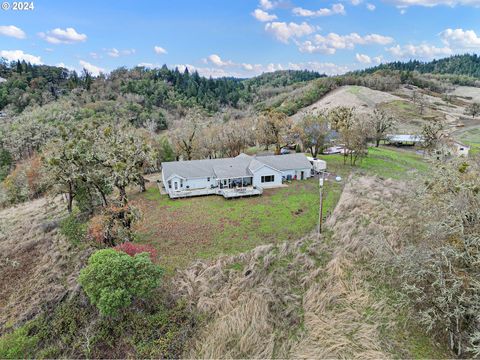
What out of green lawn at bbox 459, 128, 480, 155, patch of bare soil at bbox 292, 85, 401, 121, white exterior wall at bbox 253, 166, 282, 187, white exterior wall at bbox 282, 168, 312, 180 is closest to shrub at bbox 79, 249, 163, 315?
white exterior wall at bbox 253, 166, 282, 187

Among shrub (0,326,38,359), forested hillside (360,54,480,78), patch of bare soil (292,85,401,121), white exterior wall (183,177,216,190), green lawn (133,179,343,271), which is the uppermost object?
forested hillside (360,54,480,78)

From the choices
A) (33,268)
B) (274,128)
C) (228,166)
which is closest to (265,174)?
(228,166)

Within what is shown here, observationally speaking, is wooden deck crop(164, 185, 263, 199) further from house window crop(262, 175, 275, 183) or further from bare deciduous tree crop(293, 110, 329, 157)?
bare deciduous tree crop(293, 110, 329, 157)

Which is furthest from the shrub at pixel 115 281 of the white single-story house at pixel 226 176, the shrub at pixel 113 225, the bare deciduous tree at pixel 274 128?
the bare deciduous tree at pixel 274 128

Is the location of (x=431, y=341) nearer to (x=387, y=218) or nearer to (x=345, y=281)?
(x=345, y=281)

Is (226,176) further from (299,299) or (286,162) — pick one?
Result: (299,299)
